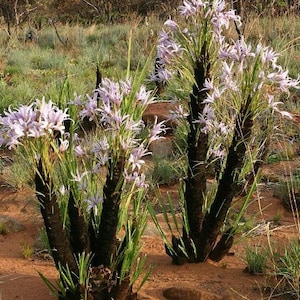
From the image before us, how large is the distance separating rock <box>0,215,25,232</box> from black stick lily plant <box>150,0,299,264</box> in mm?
1641

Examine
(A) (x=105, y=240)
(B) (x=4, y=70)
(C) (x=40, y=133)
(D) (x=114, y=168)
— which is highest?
(C) (x=40, y=133)

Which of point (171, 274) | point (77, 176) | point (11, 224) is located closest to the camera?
point (77, 176)

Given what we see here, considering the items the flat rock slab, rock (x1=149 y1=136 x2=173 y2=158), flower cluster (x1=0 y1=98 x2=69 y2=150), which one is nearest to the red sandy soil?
flower cluster (x1=0 y1=98 x2=69 y2=150)

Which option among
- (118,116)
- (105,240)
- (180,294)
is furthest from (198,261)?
(118,116)

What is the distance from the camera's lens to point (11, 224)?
14.9 ft

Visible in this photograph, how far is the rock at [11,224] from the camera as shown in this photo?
4457mm

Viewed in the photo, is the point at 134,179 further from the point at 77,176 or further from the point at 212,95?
the point at 212,95

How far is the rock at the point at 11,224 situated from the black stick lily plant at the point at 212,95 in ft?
5.38

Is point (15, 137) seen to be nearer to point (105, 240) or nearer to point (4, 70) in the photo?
point (105, 240)

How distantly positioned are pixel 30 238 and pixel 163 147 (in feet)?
8.72

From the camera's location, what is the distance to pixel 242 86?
269cm

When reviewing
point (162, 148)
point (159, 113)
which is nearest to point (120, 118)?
point (162, 148)

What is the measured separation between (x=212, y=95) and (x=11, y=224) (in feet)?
7.97

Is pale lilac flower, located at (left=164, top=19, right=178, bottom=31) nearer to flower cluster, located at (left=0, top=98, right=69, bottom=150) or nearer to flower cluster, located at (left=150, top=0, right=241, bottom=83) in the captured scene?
flower cluster, located at (left=150, top=0, right=241, bottom=83)
